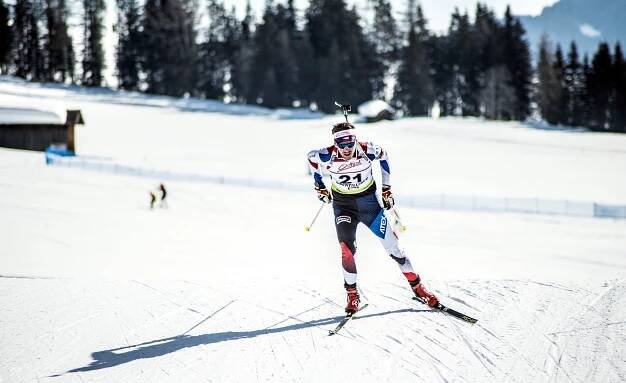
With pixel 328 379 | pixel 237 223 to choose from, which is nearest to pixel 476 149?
pixel 237 223

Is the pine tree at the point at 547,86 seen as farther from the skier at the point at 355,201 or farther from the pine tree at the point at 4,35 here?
the pine tree at the point at 4,35

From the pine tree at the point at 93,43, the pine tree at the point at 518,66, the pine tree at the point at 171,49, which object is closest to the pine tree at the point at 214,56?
the pine tree at the point at 171,49

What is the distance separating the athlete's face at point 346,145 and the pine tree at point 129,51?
7098cm

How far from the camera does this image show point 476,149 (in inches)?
1475

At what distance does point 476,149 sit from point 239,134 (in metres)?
22.4

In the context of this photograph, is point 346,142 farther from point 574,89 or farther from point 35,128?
point 574,89

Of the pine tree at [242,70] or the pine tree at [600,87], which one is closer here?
the pine tree at [600,87]

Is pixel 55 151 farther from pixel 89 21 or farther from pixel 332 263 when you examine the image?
pixel 89 21

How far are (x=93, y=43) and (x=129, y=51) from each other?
515cm

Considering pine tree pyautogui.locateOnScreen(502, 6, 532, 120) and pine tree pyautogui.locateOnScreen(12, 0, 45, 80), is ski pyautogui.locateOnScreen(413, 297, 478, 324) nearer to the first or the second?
pine tree pyautogui.locateOnScreen(502, 6, 532, 120)

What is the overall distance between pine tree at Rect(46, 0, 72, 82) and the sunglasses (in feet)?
242

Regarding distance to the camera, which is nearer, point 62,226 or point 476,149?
point 62,226

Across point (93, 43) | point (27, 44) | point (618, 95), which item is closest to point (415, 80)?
point (618, 95)

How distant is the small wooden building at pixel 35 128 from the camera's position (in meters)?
30.6
